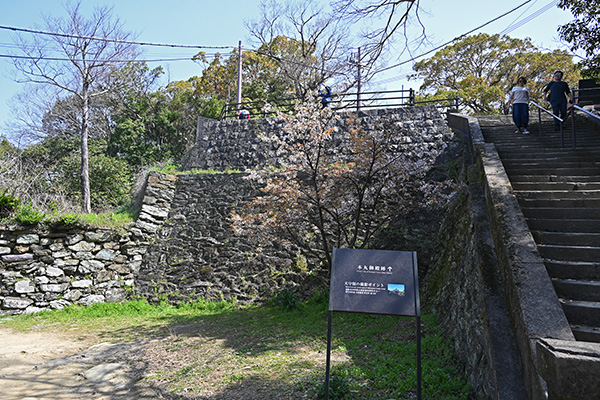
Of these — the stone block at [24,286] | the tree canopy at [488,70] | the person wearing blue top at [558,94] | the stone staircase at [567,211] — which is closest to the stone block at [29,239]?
the stone block at [24,286]

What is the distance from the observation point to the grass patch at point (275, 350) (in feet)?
13.7

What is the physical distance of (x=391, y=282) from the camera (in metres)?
3.79

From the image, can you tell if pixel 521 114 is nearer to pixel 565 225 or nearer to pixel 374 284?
pixel 565 225

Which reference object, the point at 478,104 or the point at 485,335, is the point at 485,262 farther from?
the point at 478,104

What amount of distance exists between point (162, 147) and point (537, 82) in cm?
2065

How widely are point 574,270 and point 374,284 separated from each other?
1.94 m

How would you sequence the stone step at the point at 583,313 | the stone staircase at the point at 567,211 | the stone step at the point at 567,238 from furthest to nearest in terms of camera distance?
1. the stone step at the point at 567,238
2. the stone staircase at the point at 567,211
3. the stone step at the point at 583,313

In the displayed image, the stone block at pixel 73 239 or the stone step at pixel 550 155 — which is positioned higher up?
the stone step at pixel 550 155

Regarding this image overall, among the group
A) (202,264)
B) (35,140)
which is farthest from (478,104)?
(35,140)

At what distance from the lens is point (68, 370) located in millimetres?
5332

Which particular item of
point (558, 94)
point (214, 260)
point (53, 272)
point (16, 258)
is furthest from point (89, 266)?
point (558, 94)

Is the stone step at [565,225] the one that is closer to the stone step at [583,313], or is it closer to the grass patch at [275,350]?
the stone step at [583,313]

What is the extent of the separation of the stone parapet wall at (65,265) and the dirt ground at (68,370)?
221cm

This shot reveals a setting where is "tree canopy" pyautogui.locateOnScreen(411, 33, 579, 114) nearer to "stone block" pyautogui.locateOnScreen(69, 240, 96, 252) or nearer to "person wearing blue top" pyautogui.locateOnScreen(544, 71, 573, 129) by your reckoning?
"person wearing blue top" pyautogui.locateOnScreen(544, 71, 573, 129)
